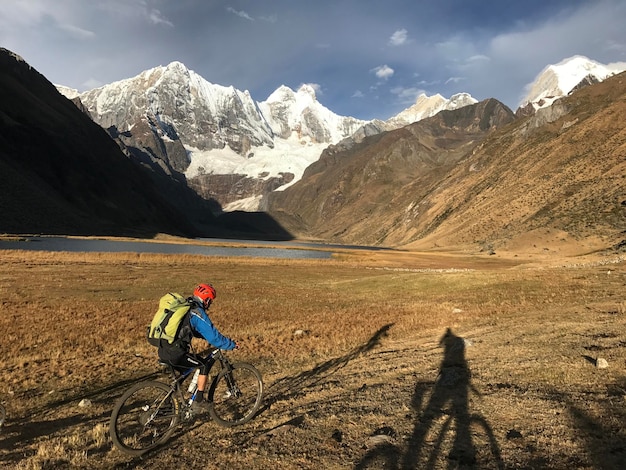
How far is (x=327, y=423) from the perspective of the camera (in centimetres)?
900

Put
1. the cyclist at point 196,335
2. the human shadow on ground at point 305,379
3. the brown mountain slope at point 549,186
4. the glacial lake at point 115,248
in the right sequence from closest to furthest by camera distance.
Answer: the cyclist at point 196,335 → the human shadow on ground at point 305,379 → the brown mountain slope at point 549,186 → the glacial lake at point 115,248

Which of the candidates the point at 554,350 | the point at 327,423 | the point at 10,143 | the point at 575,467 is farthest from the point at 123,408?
the point at 10,143

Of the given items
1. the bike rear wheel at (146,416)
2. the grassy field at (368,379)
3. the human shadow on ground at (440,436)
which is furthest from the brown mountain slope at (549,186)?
the bike rear wheel at (146,416)

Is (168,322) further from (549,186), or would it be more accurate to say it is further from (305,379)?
(549,186)

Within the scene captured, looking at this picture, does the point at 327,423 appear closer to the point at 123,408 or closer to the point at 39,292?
the point at 123,408

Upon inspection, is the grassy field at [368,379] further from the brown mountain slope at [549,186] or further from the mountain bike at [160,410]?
the brown mountain slope at [549,186]

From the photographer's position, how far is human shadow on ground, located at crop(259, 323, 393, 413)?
38.2 ft

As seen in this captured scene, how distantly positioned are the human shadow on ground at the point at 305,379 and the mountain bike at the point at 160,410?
1.07 meters

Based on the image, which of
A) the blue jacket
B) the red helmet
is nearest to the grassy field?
the blue jacket

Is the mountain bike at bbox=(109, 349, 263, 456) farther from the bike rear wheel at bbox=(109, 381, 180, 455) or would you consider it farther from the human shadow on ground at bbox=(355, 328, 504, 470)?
the human shadow on ground at bbox=(355, 328, 504, 470)

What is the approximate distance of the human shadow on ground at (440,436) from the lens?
7.08 meters

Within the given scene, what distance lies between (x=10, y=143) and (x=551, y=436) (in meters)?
224

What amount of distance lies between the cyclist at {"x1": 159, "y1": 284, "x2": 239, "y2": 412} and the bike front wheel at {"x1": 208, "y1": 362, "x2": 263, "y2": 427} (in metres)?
0.58

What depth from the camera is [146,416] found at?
8.46 meters
